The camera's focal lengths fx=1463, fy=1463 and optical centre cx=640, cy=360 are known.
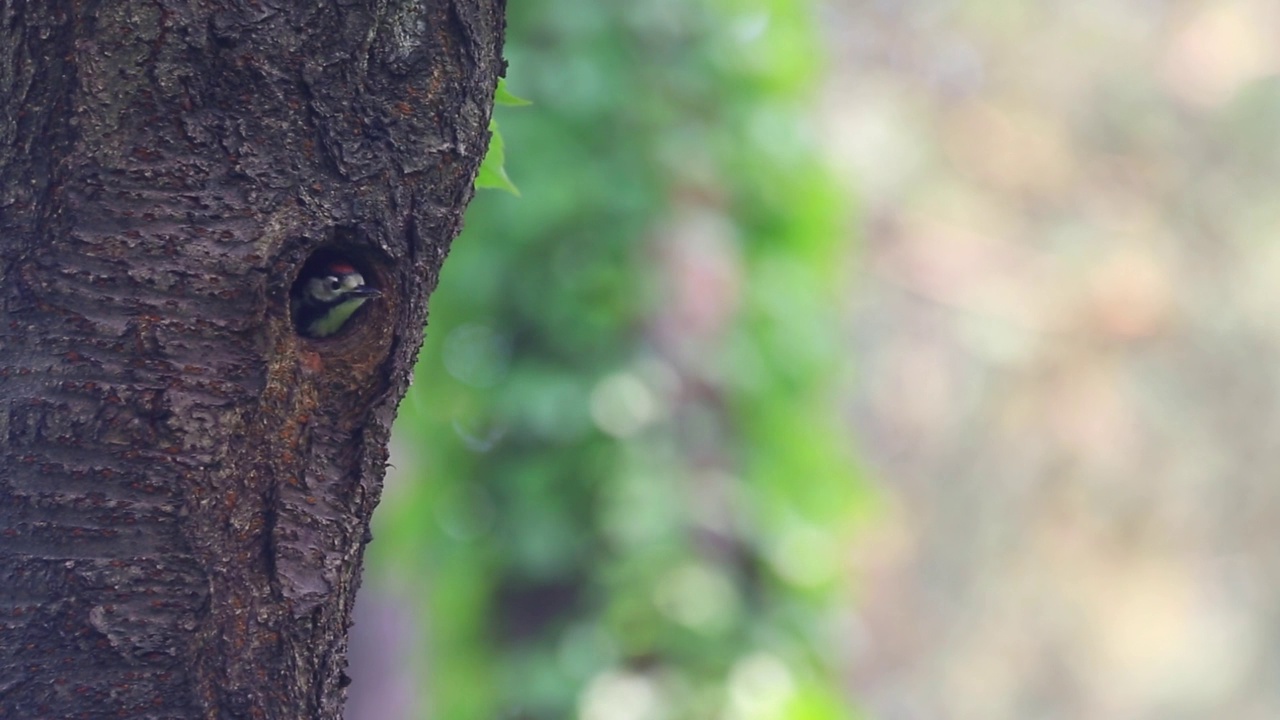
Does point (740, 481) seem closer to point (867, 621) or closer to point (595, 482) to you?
point (595, 482)

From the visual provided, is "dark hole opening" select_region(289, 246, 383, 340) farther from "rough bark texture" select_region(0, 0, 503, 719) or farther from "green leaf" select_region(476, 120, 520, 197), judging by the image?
"green leaf" select_region(476, 120, 520, 197)

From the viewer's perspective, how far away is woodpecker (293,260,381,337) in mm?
1457

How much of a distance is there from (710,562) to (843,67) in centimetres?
595

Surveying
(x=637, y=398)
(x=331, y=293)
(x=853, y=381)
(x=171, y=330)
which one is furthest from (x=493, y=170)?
(x=853, y=381)

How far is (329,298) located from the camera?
5.29 ft

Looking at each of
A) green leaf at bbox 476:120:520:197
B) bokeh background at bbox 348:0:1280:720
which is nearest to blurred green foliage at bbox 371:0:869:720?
bokeh background at bbox 348:0:1280:720

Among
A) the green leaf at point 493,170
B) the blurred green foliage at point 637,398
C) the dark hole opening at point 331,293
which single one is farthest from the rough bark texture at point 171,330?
the blurred green foliage at point 637,398

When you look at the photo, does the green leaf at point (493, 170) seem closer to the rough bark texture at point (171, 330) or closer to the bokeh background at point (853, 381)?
the rough bark texture at point (171, 330)

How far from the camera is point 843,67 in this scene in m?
9.50

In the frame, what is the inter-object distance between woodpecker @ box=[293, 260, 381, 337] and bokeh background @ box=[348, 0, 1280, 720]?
245cm

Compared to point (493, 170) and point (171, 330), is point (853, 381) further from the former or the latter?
point (171, 330)

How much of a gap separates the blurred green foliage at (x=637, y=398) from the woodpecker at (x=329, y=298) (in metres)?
2.45

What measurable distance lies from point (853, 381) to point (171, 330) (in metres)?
3.90

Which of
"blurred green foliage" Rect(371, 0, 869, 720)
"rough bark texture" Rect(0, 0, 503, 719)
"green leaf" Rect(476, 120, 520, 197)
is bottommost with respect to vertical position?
"rough bark texture" Rect(0, 0, 503, 719)
